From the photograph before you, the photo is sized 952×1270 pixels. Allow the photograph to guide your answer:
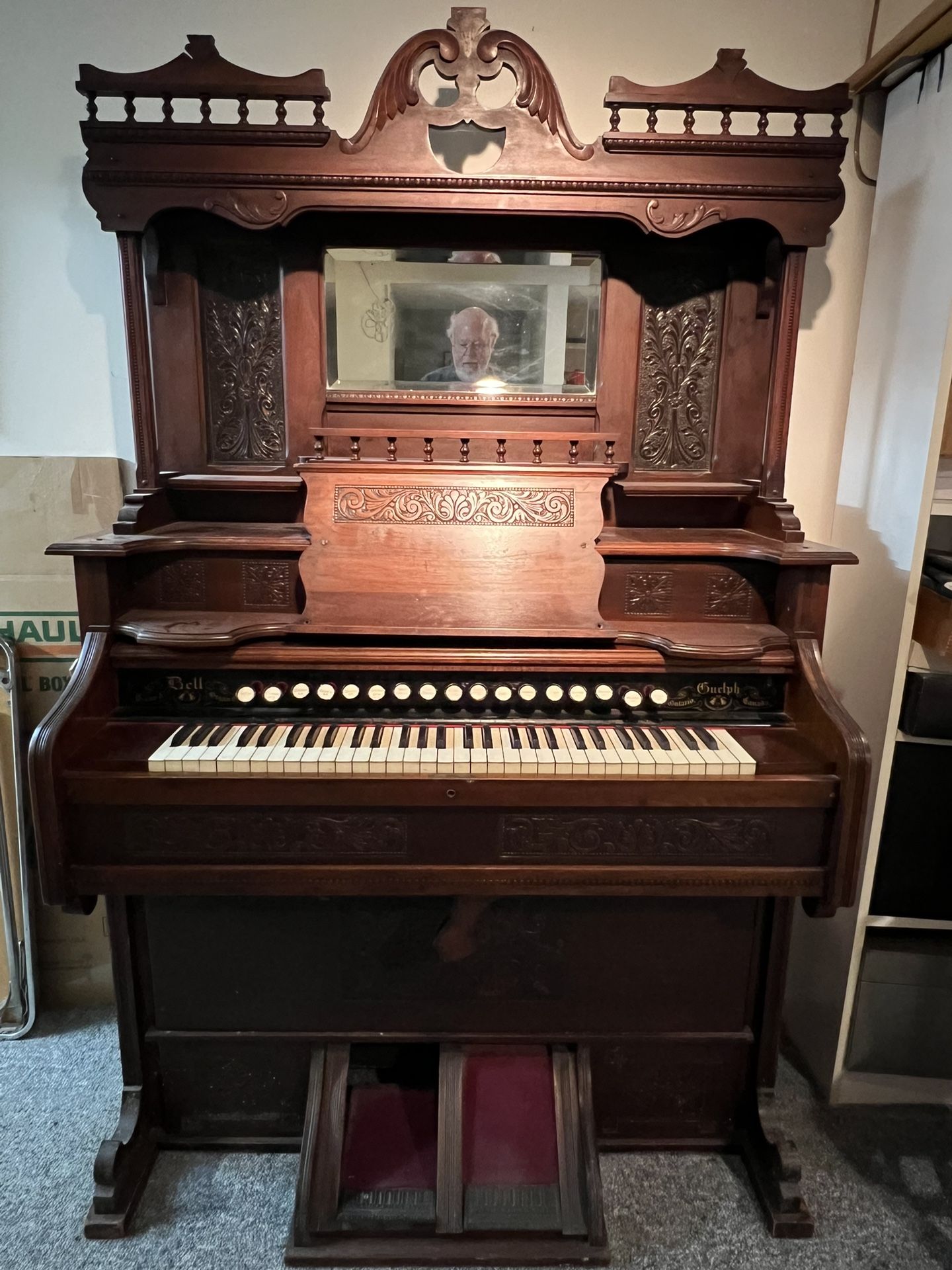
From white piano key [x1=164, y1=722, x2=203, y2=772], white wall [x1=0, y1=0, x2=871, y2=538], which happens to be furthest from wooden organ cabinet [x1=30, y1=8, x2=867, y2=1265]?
white wall [x1=0, y1=0, x2=871, y2=538]

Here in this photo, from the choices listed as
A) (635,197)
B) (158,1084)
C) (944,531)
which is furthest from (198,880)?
(944,531)

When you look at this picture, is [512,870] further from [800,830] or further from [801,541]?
[801,541]

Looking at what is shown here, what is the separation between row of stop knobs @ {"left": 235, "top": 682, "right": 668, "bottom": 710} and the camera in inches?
62.5

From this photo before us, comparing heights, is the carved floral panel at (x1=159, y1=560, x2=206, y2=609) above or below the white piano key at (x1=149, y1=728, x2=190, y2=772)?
above

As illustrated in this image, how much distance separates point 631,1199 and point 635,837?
2.89 feet

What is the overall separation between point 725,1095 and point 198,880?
128 cm

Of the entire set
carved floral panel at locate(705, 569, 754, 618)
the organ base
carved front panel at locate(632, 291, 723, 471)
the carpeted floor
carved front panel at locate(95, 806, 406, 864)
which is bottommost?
the carpeted floor

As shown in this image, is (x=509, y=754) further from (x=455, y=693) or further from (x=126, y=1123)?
(x=126, y=1123)

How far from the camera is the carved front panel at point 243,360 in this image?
1.77 metres

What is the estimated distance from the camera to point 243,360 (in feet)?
5.90

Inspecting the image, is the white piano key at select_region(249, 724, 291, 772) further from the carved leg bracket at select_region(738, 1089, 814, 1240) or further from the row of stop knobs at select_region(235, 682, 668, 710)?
the carved leg bracket at select_region(738, 1089, 814, 1240)

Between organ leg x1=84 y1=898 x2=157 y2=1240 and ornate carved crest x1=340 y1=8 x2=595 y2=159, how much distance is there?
1698 millimetres

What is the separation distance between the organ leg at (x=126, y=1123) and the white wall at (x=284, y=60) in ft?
4.88

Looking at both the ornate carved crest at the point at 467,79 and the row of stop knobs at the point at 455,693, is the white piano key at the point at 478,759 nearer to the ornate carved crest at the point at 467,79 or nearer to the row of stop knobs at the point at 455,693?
the row of stop knobs at the point at 455,693
